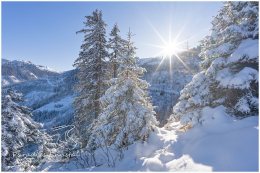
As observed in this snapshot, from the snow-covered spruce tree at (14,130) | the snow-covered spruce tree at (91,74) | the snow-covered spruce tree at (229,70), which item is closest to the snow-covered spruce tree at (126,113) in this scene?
the snow-covered spruce tree at (229,70)

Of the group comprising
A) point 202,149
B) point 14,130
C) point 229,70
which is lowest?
point 202,149

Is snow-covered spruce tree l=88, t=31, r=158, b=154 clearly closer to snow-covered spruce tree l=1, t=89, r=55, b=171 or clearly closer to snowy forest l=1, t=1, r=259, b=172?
snowy forest l=1, t=1, r=259, b=172

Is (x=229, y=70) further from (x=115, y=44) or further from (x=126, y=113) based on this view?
(x=115, y=44)

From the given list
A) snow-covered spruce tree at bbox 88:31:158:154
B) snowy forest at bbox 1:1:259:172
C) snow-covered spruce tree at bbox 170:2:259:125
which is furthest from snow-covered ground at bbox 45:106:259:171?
snow-covered spruce tree at bbox 88:31:158:154

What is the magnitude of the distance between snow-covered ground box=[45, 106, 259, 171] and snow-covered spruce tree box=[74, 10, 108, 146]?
8904 mm

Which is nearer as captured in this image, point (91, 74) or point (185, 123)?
point (185, 123)

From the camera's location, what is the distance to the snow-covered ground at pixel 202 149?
10547mm

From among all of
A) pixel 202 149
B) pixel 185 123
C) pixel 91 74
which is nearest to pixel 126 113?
pixel 185 123

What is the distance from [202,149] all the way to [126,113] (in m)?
5.07

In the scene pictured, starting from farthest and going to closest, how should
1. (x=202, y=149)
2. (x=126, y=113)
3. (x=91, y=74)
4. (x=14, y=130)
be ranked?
(x=91, y=74) < (x=126, y=113) < (x=14, y=130) < (x=202, y=149)

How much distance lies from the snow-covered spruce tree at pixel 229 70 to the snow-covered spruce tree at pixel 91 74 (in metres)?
9.33

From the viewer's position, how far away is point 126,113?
16.0 m

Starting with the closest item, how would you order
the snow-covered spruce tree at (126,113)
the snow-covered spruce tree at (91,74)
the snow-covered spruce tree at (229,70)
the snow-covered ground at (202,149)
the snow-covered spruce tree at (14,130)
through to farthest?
the snow-covered ground at (202,149)
the snow-covered spruce tree at (229,70)
the snow-covered spruce tree at (14,130)
the snow-covered spruce tree at (126,113)
the snow-covered spruce tree at (91,74)

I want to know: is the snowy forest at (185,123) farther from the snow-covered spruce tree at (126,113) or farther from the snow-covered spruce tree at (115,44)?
the snow-covered spruce tree at (115,44)
